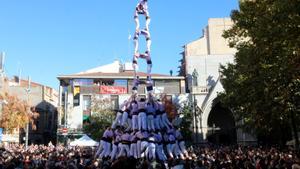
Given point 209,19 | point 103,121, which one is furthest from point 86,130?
point 209,19

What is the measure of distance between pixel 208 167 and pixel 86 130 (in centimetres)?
4269

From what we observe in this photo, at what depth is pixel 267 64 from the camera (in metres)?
24.4

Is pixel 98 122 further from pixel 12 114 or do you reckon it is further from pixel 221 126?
pixel 221 126

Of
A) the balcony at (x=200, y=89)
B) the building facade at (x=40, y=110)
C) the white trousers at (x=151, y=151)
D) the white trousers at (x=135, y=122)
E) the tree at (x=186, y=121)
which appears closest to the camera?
the white trousers at (x=151, y=151)

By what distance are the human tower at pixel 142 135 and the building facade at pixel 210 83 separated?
4276cm

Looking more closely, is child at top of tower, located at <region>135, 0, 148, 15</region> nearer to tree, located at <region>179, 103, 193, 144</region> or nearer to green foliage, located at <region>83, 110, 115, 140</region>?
green foliage, located at <region>83, 110, 115, 140</region>

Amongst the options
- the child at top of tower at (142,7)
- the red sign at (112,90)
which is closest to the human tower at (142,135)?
the child at top of tower at (142,7)

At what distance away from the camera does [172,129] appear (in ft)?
61.4

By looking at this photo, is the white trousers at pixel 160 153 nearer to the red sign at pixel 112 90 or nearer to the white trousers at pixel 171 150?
the white trousers at pixel 171 150

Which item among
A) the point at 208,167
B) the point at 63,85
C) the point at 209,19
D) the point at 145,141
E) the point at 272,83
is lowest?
the point at 208,167

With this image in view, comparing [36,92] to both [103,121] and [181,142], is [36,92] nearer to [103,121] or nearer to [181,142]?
[103,121]

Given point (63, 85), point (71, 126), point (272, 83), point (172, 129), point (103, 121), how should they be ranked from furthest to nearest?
point (63, 85) < point (71, 126) < point (103, 121) < point (272, 83) < point (172, 129)

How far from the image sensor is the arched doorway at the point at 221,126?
62688 millimetres

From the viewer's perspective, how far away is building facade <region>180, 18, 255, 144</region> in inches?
2410
